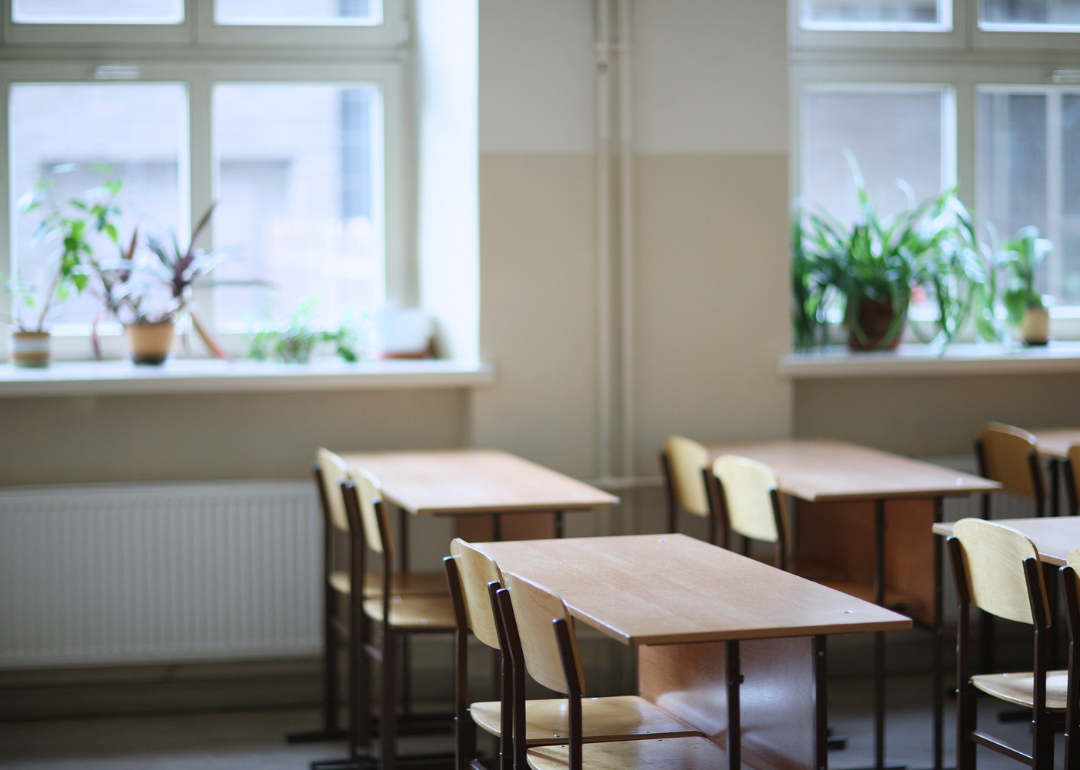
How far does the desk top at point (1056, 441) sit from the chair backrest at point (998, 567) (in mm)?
1406

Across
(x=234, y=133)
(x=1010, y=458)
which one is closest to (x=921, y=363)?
(x=1010, y=458)

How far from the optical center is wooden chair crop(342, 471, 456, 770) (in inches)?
126

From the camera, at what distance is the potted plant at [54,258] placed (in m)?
4.11

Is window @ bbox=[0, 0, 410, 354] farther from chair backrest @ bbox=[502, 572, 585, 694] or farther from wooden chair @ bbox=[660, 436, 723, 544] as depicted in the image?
chair backrest @ bbox=[502, 572, 585, 694]

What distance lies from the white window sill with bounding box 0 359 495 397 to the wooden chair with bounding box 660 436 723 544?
65 centimetres

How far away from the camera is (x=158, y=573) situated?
3.98 m

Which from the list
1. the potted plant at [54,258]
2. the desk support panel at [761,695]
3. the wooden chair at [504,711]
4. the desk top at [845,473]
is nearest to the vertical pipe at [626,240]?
the desk top at [845,473]

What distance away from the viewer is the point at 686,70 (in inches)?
162

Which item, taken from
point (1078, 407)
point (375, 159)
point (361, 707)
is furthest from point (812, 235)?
point (361, 707)

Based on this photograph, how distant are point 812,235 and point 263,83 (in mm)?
2189

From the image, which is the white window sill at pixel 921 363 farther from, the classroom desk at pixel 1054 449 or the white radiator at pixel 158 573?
the white radiator at pixel 158 573

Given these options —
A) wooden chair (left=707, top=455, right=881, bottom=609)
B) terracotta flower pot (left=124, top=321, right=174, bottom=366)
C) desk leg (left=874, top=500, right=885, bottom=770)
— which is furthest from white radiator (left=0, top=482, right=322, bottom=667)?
desk leg (left=874, top=500, right=885, bottom=770)

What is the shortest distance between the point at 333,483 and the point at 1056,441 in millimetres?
2411

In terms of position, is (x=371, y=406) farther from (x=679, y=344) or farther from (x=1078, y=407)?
(x=1078, y=407)
